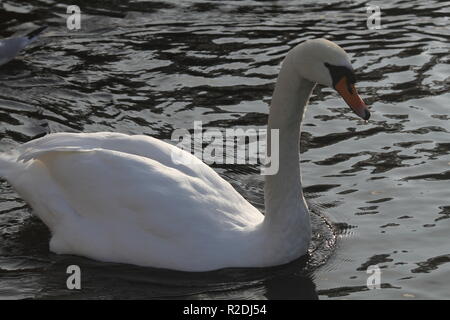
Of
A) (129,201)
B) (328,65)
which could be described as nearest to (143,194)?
(129,201)

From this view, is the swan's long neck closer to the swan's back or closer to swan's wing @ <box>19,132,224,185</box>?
the swan's back

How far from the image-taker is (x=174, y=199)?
792 cm

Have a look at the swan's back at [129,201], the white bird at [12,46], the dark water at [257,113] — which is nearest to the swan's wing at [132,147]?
the swan's back at [129,201]

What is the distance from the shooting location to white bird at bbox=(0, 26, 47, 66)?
12406mm

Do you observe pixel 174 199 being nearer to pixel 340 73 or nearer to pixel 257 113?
pixel 340 73

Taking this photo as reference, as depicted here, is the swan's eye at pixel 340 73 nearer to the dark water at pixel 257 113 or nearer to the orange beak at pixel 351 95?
the orange beak at pixel 351 95

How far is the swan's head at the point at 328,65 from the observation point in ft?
24.8

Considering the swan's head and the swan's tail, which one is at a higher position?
the swan's tail

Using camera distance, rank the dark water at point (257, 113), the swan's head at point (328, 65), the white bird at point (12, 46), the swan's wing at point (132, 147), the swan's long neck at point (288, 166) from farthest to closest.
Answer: the white bird at point (12, 46) → the swan's wing at point (132, 147) → the dark water at point (257, 113) → the swan's long neck at point (288, 166) → the swan's head at point (328, 65)

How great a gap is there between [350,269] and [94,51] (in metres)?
5.87

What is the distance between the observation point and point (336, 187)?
31.5 feet

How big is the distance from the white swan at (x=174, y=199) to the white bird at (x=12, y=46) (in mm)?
4105

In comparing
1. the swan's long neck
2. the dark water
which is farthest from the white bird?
the swan's long neck
